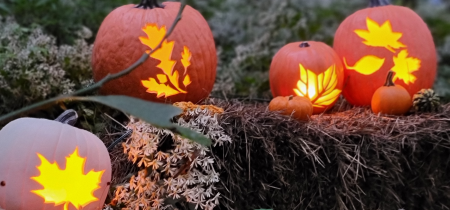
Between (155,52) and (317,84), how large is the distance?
0.80 metres

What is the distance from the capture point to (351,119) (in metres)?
2.23

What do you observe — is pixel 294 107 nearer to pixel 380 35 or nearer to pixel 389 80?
pixel 389 80

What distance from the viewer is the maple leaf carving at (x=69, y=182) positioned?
61.0 inches

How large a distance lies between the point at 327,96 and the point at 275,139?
64 cm

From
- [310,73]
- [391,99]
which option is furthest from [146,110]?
[391,99]

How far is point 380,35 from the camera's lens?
97.9 inches

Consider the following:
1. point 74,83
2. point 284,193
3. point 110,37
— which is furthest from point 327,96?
point 74,83

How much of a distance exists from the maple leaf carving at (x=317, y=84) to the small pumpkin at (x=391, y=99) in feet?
0.73

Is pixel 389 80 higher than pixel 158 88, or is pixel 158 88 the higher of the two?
pixel 389 80

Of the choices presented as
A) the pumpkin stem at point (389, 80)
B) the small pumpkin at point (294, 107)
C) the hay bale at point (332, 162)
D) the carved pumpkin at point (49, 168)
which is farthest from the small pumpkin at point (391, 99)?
the carved pumpkin at point (49, 168)

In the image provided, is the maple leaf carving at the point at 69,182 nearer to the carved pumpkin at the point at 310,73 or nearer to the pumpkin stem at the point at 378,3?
the carved pumpkin at the point at 310,73

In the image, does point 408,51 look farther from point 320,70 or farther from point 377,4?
point 320,70

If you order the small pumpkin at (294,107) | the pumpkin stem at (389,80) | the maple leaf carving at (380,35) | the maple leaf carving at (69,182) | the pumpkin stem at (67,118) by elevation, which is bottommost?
the maple leaf carving at (69,182)

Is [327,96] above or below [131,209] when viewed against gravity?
above
